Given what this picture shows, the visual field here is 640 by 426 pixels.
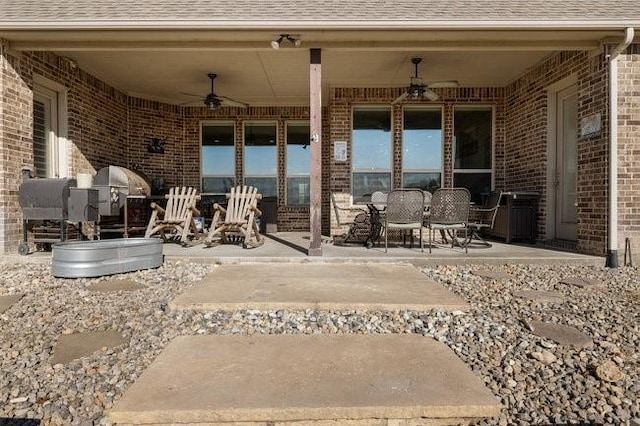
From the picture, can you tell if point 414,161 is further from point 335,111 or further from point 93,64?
point 93,64

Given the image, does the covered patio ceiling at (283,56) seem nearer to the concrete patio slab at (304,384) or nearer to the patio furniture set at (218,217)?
the patio furniture set at (218,217)

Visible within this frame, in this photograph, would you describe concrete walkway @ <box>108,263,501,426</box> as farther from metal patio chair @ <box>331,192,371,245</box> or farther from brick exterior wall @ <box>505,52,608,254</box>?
metal patio chair @ <box>331,192,371,245</box>

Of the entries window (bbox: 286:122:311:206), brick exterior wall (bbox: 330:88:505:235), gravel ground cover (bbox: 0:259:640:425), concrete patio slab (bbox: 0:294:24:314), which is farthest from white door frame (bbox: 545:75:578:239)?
concrete patio slab (bbox: 0:294:24:314)

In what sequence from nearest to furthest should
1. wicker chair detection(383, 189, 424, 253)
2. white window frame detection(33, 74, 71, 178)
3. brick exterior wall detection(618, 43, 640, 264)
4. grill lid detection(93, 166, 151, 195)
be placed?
brick exterior wall detection(618, 43, 640, 264) < wicker chair detection(383, 189, 424, 253) < white window frame detection(33, 74, 71, 178) < grill lid detection(93, 166, 151, 195)

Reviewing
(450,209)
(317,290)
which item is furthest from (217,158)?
(317,290)

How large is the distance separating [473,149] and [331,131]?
9.27ft

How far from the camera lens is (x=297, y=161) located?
965 centimetres

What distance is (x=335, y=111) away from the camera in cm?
790

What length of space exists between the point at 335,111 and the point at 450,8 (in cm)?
305

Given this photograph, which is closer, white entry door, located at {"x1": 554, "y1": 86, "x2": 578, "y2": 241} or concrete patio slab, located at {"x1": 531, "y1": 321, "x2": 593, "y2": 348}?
concrete patio slab, located at {"x1": 531, "y1": 321, "x2": 593, "y2": 348}

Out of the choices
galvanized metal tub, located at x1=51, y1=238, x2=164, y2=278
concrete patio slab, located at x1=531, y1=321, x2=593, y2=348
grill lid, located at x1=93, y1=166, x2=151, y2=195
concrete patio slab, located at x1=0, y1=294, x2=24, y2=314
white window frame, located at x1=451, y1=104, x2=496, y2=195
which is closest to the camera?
concrete patio slab, located at x1=531, y1=321, x2=593, y2=348

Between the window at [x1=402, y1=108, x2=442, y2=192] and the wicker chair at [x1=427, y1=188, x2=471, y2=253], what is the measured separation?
8.09ft

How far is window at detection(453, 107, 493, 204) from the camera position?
26.5ft

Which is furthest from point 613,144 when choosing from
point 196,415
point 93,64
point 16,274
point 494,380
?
point 93,64
